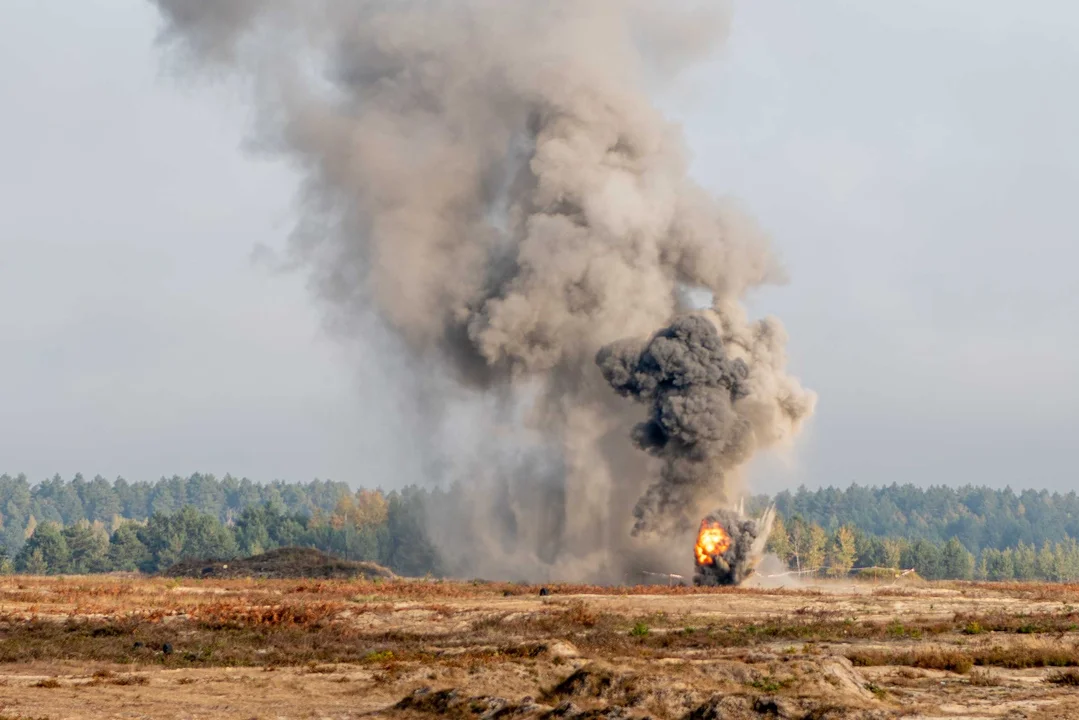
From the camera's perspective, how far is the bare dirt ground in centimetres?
3042

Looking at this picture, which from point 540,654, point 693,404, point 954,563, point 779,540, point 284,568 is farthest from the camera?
point 954,563

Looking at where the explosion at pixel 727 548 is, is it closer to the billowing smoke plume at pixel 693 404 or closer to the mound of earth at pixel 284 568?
the billowing smoke plume at pixel 693 404

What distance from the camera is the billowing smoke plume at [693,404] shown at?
83.1m

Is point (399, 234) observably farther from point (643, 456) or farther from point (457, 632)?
point (457, 632)

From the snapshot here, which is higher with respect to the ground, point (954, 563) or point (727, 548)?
point (727, 548)

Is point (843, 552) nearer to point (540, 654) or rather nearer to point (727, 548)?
point (727, 548)

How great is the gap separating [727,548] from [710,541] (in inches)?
57.0

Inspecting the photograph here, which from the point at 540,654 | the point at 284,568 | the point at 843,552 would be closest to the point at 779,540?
the point at 843,552

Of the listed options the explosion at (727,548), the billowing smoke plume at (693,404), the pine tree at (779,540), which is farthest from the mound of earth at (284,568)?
the pine tree at (779,540)

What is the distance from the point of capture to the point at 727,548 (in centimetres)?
7931

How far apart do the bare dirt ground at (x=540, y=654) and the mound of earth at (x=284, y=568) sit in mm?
30356

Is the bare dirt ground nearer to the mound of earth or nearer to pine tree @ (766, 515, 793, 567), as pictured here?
the mound of earth

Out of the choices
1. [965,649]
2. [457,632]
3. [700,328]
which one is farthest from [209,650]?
[700,328]

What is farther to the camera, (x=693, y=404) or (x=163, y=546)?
(x=163, y=546)
